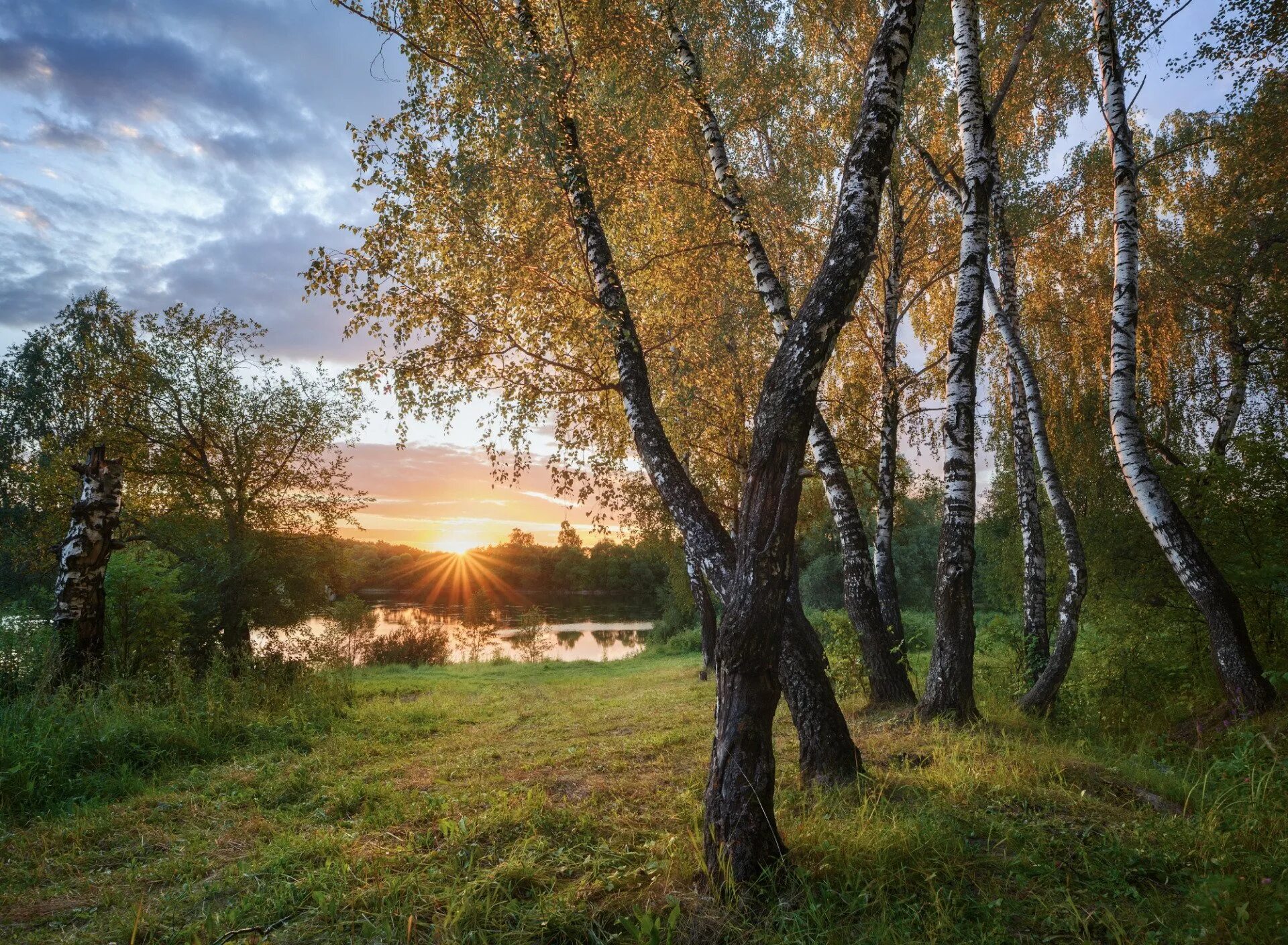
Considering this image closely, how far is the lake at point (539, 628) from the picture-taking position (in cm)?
2836

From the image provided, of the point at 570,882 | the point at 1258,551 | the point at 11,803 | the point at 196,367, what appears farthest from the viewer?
the point at 196,367

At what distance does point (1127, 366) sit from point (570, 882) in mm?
6953

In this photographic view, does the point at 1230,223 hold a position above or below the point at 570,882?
above

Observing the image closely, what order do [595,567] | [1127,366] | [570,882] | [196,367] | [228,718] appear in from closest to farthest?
1. [570,882]
2. [1127,366]
3. [228,718]
4. [196,367]
5. [595,567]

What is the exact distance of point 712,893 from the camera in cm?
312

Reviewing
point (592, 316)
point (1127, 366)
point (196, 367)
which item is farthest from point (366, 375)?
point (196, 367)

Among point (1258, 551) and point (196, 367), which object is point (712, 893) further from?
point (196, 367)

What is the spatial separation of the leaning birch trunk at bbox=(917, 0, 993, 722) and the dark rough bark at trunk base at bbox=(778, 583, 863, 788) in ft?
6.28

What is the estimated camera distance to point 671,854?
3.47m

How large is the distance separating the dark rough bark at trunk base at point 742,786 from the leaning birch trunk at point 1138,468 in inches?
188

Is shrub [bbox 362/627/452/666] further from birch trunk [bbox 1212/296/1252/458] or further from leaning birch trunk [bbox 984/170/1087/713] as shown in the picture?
birch trunk [bbox 1212/296/1252/458]

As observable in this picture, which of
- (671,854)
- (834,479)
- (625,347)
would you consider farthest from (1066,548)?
(671,854)

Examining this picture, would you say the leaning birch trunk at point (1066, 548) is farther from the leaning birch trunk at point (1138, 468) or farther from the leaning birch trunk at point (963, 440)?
the leaning birch trunk at point (963, 440)

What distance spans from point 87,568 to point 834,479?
382 inches
